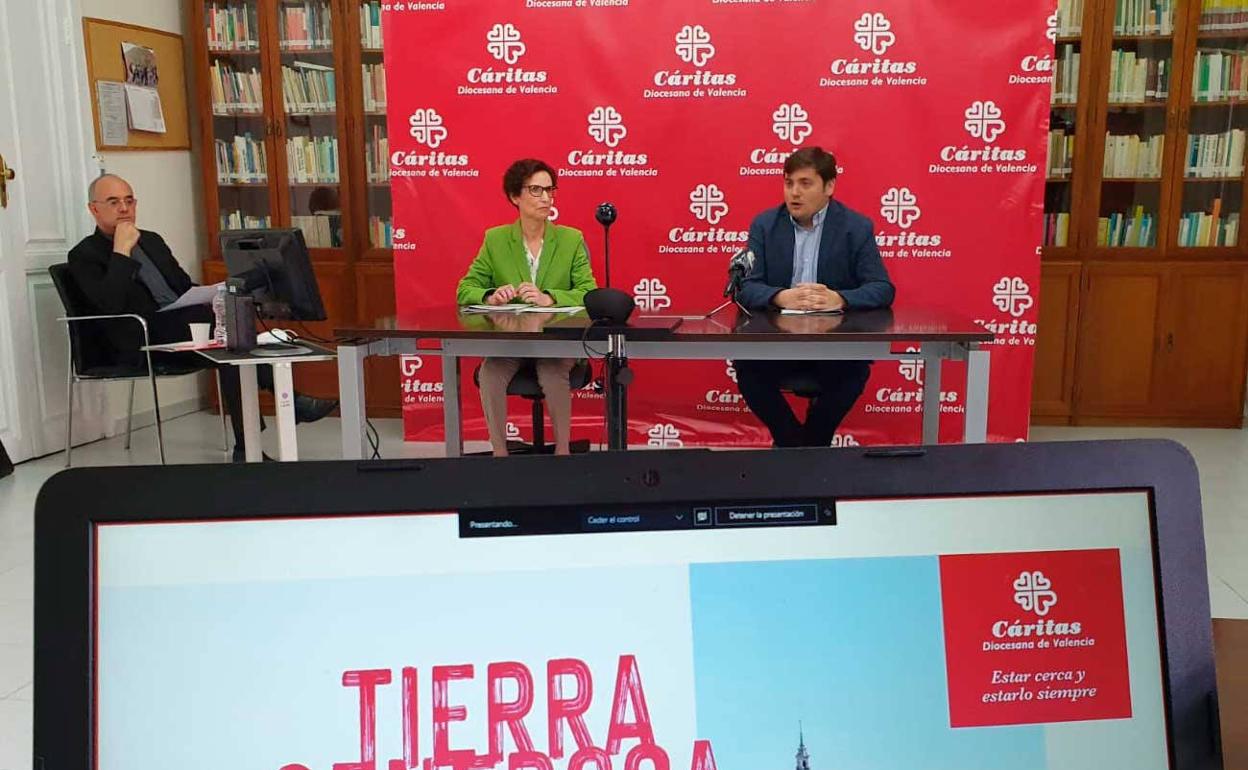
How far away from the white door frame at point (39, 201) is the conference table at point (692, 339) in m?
2.17

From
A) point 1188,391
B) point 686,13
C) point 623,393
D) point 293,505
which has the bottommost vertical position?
point 1188,391

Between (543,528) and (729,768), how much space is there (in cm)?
16

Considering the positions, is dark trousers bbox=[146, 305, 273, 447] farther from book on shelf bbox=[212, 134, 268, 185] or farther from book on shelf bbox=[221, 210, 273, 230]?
book on shelf bbox=[212, 134, 268, 185]

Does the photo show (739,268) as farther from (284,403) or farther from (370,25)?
(370,25)

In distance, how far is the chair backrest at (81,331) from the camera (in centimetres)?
427

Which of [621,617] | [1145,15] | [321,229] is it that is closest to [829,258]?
[1145,15]

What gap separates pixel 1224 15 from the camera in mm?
4793

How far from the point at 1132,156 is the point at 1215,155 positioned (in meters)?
0.39

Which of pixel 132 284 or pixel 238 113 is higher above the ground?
pixel 238 113

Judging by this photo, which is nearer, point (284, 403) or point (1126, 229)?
point (284, 403)

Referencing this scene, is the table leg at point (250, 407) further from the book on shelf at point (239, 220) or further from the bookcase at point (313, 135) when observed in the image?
the book on shelf at point (239, 220)

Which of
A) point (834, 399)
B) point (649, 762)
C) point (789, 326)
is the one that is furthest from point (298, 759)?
point (834, 399)

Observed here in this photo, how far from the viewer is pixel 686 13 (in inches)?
175

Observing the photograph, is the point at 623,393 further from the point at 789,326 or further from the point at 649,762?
the point at 649,762
